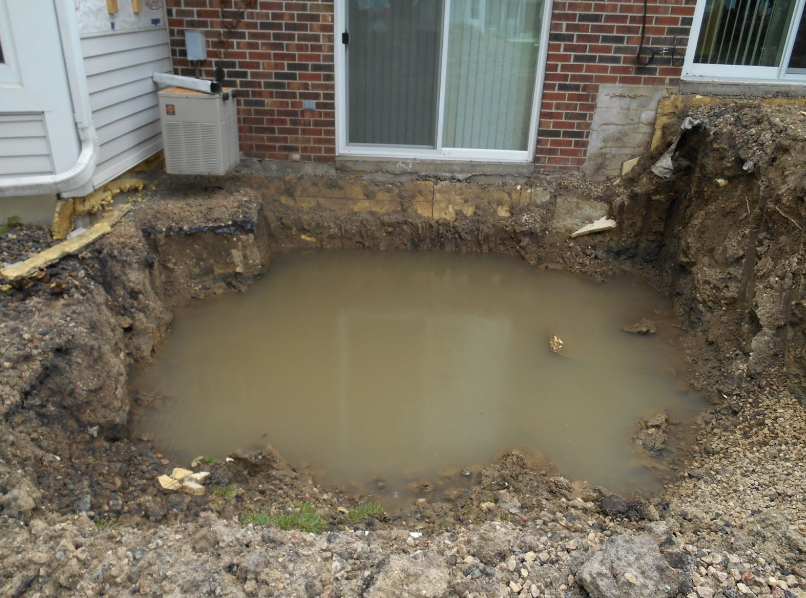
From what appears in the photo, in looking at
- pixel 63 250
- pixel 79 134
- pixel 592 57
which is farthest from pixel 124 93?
pixel 592 57

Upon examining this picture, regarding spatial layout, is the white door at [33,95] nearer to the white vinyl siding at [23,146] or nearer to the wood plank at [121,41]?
the white vinyl siding at [23,146]

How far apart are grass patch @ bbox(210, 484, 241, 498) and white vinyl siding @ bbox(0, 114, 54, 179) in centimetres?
267

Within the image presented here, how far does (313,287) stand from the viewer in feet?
18.0

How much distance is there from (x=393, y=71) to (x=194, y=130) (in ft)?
6.68

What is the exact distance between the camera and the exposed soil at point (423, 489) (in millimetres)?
2449

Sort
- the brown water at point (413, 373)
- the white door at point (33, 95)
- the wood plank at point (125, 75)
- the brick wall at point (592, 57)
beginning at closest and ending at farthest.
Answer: the brown water at point (413, 373) < the white door at point (33, 95) < the wood plank at point (125, 75) < the brick wall at point (592, 57)

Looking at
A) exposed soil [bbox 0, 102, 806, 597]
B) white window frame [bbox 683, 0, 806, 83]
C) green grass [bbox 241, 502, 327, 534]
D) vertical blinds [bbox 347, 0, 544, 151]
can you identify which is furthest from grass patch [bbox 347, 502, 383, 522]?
white window frame [bbox 683, 0, 806, 83]

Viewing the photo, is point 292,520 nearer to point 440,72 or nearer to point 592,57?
point 440,72

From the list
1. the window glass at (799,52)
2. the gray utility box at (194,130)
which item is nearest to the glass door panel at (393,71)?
the gray utility box at (194,130)

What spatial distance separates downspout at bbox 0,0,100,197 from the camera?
162 inches

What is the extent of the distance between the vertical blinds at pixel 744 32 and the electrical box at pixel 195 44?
4744mm

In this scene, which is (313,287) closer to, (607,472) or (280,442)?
(280,442)

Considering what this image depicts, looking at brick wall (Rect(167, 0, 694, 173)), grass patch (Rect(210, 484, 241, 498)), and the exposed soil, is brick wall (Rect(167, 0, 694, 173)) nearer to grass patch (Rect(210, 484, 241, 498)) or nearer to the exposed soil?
Result: the exposed soil

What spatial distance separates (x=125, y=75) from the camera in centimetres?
500
